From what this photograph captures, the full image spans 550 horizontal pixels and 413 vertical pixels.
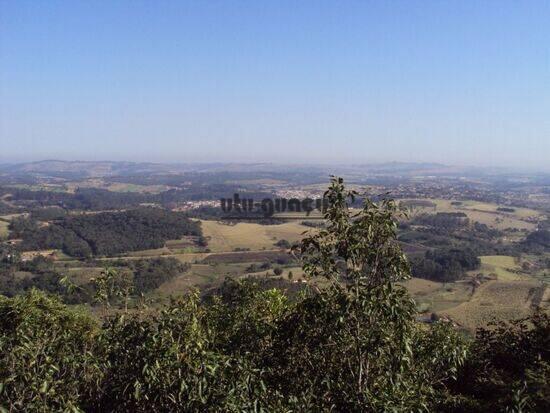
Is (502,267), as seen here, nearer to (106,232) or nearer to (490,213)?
(490,213)

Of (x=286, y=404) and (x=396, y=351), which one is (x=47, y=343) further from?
(x=396, y=351)

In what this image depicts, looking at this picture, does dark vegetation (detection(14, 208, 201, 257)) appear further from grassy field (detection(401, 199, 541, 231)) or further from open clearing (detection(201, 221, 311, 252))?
grassy field (detection(401, 199, 541, 231))

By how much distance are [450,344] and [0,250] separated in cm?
5870

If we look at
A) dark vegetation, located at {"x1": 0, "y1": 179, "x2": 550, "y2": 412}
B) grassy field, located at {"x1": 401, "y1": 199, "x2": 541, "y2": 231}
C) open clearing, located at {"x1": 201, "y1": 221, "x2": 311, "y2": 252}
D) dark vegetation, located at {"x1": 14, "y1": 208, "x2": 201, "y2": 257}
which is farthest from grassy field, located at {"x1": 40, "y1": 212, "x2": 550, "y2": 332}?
grassy field, located at {"x1": 401, "y1": 199, "x2": 541, "y2": 231}

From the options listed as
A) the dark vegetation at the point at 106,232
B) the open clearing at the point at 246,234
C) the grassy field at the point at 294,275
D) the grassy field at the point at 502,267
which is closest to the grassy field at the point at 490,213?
the grassy field at the point at 502,267

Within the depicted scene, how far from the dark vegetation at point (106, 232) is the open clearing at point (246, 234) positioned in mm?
3443

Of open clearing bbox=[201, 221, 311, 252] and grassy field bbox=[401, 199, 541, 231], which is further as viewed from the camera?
grassy field bbox=[401, 199, 541, 231]

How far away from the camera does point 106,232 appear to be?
6538cm

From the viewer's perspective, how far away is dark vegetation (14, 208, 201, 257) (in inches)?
2323

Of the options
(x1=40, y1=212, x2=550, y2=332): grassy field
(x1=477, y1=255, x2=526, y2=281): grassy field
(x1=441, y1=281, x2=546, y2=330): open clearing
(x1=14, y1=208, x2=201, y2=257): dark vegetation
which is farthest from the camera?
(x1=14, y1=208, x2=201, y2=257): dark vegetation

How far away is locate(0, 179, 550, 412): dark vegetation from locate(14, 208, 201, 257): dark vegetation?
2141 inches

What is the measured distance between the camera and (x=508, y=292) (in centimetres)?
3566

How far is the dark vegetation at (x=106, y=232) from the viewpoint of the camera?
59000mm

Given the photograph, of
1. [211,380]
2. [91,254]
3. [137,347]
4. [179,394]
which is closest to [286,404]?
[211,380]
